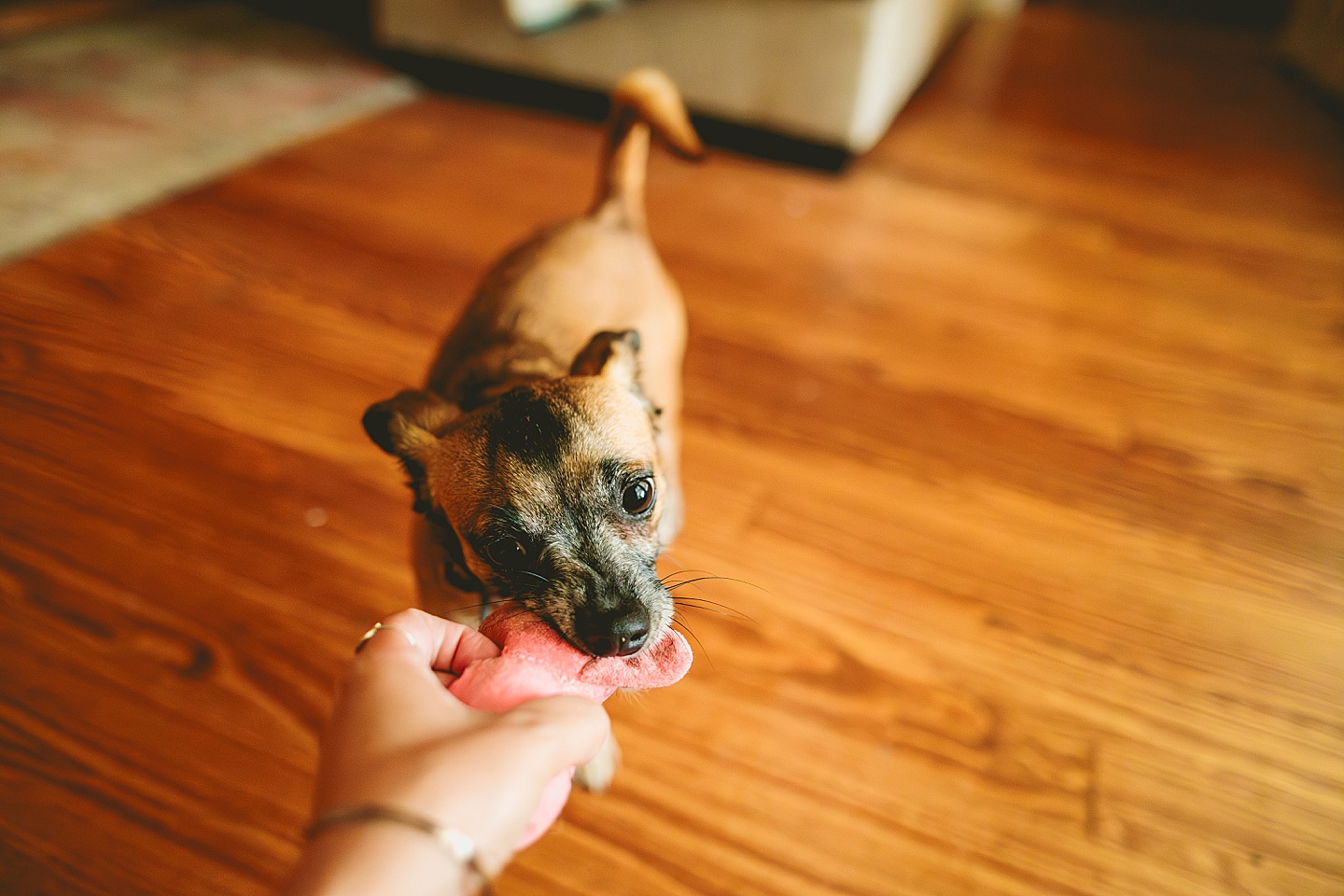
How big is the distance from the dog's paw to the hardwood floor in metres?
0.02

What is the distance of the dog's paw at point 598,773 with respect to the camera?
4.55ft

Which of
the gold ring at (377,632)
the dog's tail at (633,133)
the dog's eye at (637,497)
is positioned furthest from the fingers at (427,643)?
the dog's tail at (633,133)

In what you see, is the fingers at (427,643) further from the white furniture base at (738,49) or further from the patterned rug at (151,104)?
the white furniture base at (738,49)

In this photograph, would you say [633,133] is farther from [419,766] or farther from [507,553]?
[419,766]

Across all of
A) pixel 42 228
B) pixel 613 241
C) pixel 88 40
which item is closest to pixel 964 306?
pixel 613 241

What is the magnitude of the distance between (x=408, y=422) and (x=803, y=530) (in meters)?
1.02

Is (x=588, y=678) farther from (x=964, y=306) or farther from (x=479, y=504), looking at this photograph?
(x=964, y=306)

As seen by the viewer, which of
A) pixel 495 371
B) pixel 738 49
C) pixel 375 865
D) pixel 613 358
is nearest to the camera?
pixel 375 865

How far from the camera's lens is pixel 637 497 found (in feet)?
3.98

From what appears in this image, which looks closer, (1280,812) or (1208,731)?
(1280,812)

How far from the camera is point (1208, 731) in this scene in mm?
1543

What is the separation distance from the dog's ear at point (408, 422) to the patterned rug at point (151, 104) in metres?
2.09

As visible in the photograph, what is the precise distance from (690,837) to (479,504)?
2.34 ft

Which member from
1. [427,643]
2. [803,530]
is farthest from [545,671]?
[803,530]
